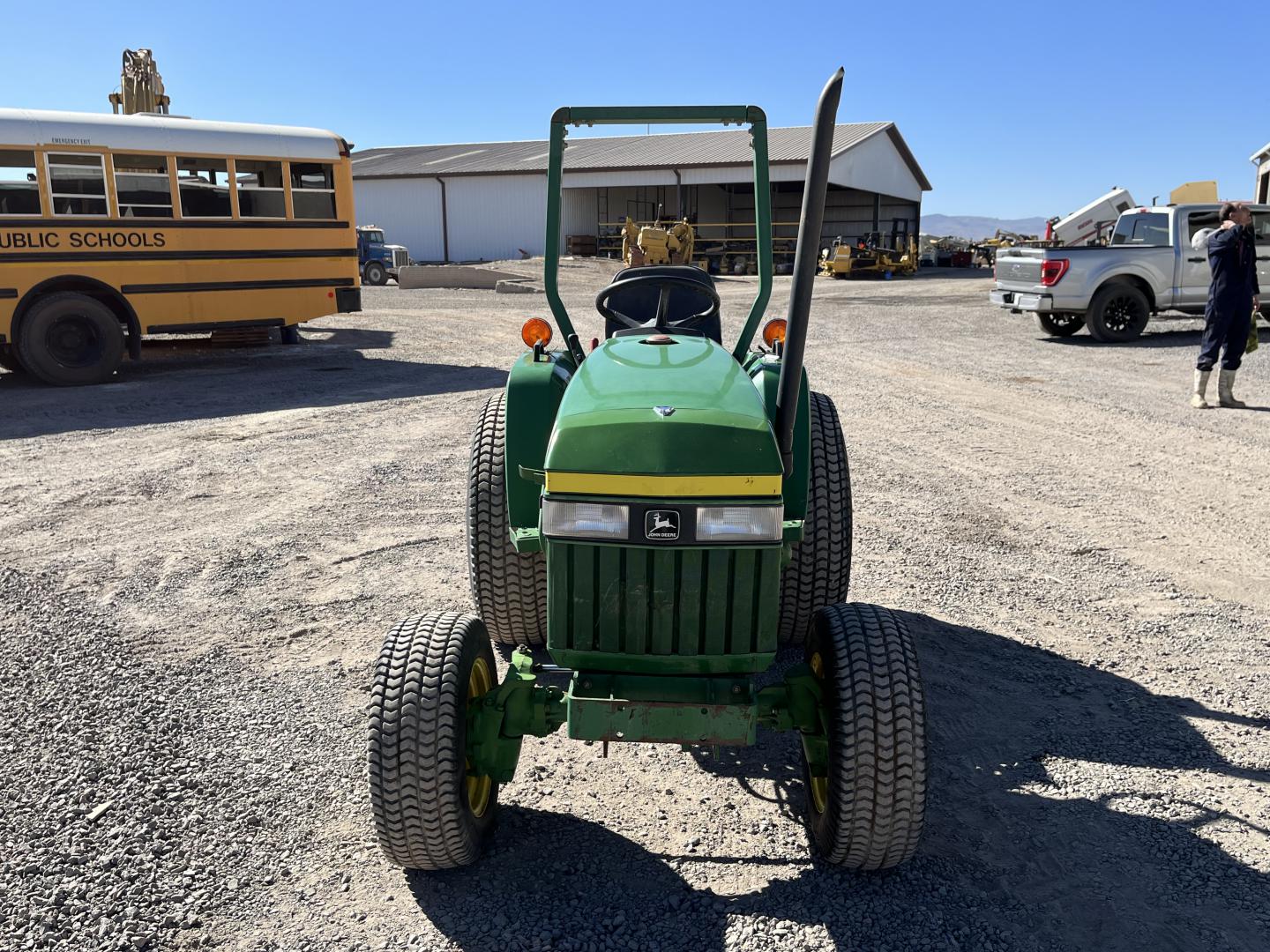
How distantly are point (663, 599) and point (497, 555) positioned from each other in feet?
4.91

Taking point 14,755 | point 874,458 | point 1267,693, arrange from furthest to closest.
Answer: point 874,458 → point 1267,693 → point 14,755

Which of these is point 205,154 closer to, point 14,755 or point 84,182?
point 84,182

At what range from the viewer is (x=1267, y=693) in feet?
12.8

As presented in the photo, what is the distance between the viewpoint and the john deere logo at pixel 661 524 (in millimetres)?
2619

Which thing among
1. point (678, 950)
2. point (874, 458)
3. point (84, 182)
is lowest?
point (678, 950)

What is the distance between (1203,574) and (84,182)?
1142 centimetres

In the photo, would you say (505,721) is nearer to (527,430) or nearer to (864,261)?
(527,430)

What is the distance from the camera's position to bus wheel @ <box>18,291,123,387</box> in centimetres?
1109

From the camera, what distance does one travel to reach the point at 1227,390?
948 centimetres

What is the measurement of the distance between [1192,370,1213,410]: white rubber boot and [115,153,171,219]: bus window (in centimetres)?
1112

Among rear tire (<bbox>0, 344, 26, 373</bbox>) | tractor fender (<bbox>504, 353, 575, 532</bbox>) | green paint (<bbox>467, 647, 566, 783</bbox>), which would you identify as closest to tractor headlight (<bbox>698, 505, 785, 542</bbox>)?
green paint (<bbox>467, 647, 566, 783</bbox>)

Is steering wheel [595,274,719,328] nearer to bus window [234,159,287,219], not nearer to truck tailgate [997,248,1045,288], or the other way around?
bus window [234,159,287,219]

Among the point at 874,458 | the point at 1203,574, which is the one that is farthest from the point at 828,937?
the point at 874,458

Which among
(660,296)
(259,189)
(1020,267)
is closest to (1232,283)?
(1020,267)
